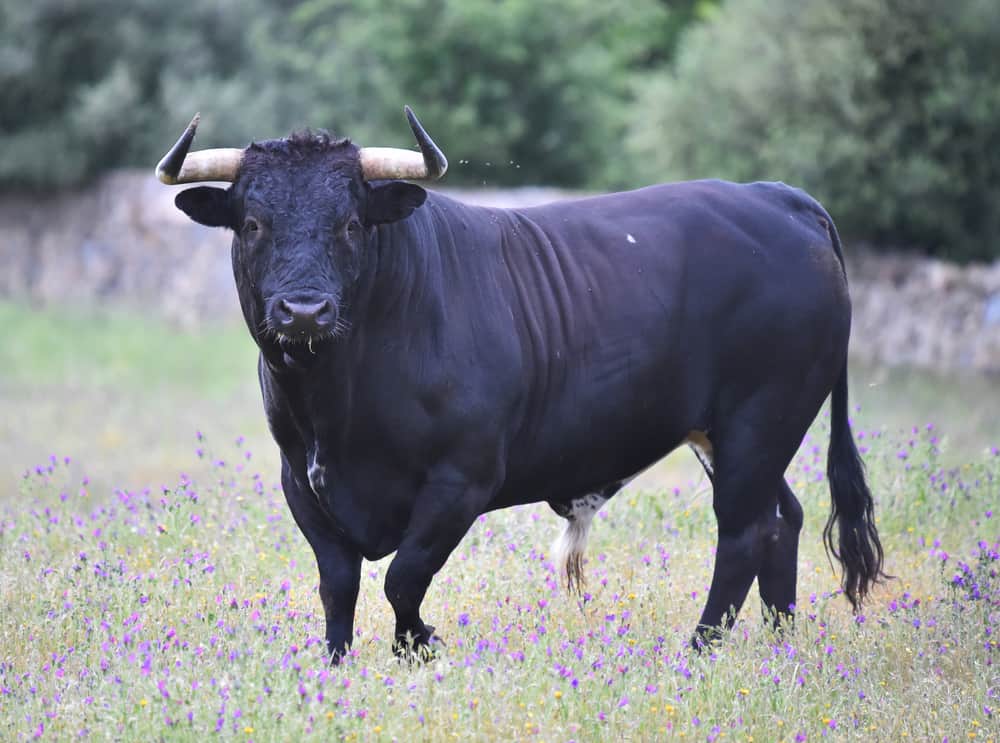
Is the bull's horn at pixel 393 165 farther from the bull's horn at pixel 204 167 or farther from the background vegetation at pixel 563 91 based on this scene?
the background vegetation at pixel 563 91

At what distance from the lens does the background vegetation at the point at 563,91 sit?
15.9 metres

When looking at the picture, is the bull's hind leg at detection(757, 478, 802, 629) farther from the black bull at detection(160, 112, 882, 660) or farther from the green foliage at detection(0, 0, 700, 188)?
the green foliage at detection(0, 0, 700, 188)

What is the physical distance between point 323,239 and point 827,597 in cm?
277

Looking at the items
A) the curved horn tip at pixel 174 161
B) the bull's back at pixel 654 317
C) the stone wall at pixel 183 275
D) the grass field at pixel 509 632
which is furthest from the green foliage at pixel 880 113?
the curved horn tip at pixel 174 161

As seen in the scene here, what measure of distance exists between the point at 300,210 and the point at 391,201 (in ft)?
1.22

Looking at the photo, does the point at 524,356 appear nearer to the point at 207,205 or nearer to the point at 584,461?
the point at 584,461

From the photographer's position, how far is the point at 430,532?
17.0 ft

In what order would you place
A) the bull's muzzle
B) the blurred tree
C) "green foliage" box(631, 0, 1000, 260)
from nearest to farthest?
1. the bull's muzzle
2. "green foliage" box(631, 0, 1000, 260)
3. the blurred tree

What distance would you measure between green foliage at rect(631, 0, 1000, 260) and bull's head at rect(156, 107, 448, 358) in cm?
1155

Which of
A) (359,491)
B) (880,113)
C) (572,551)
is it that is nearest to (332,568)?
(359,491)

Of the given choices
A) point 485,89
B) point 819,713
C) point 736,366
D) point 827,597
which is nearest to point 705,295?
point 736,366

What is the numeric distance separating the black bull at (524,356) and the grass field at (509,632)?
14.5 inches

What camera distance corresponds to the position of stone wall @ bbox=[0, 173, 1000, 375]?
Result: 1627 cm

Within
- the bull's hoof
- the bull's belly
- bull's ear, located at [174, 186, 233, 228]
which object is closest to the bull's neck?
bull's ear, located at [174, 186, 233, 228]
